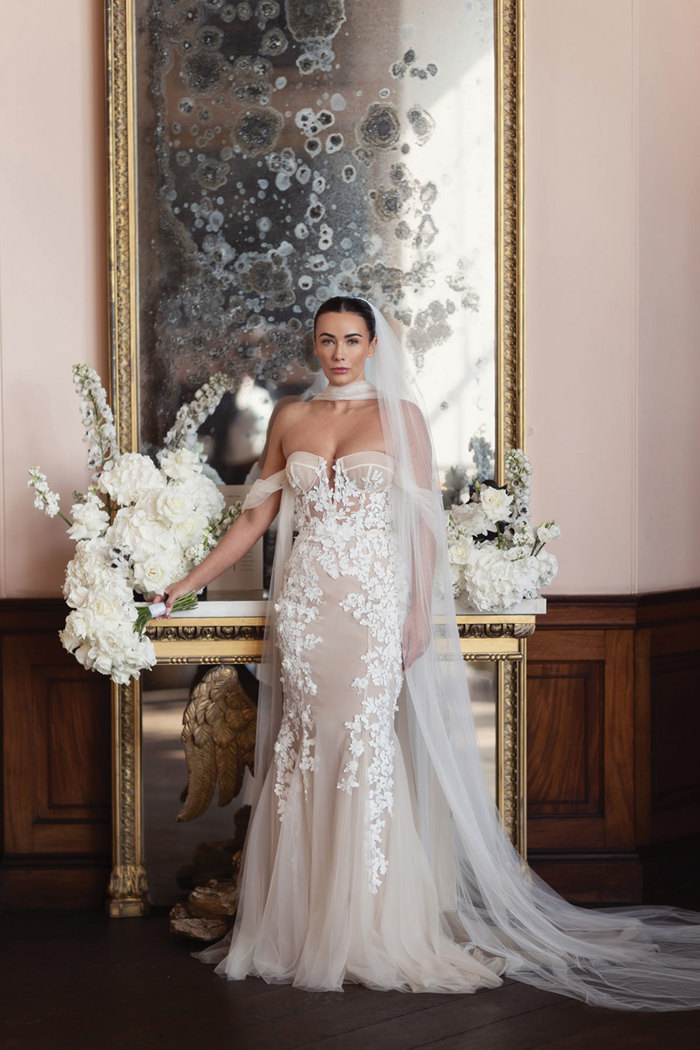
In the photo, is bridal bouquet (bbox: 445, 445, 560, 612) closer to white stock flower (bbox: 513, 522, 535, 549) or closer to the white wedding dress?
white stock flower (bbox: 513, 522, 535, 549)

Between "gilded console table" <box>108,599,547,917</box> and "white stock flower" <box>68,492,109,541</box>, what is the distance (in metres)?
0.40

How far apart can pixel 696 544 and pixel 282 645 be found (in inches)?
79.6

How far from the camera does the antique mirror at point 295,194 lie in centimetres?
415

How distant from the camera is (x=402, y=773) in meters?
3.43

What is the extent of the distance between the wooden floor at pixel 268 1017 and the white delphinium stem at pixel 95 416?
70.2 inches

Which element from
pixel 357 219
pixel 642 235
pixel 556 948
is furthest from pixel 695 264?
pixel 556 948

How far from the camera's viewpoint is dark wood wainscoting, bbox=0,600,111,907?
13.9ft

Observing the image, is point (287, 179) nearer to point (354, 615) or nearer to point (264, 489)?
point (264, 489)

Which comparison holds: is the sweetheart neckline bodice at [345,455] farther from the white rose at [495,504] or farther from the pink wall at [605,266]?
the pink wall at [605,266]

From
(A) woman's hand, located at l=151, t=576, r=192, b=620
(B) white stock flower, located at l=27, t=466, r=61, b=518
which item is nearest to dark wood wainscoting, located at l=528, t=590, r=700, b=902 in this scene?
(A) woman's hand, located at l=151, t=576, r=192, b=620

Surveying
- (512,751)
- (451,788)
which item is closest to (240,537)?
(451,788)

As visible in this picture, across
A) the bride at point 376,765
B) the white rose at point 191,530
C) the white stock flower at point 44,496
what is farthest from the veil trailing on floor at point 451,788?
the white stock flower at point 44,496

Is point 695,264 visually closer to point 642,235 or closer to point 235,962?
point 642,235

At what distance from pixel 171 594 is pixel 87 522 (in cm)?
39
